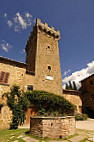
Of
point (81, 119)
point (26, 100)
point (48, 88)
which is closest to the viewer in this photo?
point (26, 100)

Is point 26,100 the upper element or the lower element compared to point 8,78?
lower

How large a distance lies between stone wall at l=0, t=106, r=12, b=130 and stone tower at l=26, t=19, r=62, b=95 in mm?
4148

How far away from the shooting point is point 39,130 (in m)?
4.97

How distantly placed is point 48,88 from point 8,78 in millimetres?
5627

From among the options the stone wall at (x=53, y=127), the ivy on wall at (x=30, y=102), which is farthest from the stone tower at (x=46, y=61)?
the stone wall at (x=53, y=127)

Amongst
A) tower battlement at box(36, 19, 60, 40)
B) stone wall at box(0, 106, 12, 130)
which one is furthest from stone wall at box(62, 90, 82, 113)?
tower battlement at box(36, 19, 60, 40)

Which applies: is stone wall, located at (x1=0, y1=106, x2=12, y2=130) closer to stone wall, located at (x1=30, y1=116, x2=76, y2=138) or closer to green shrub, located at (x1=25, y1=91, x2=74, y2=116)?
green shrub, located at (x1=25, y1=91, x2=74, y2=116)

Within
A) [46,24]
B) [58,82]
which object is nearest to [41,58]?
[58,82]

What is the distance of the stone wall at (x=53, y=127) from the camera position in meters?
4.78

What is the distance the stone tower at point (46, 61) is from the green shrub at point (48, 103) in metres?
1.58

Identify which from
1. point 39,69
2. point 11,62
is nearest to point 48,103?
point 39,69

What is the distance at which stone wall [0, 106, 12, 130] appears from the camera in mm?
8450

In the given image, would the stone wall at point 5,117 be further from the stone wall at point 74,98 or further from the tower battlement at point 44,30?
the tower battlement at point 44,30

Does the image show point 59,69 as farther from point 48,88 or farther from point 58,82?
point 48,88
